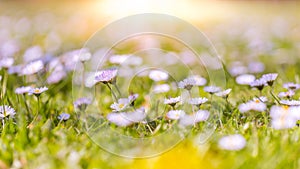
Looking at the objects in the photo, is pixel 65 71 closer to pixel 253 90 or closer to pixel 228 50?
pixel 253 90

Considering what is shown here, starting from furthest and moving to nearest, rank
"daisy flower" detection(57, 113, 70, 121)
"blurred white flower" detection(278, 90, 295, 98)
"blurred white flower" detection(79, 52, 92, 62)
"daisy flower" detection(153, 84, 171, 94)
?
"blurred white flower" detection(79, 52, 92, 62) → "daisy flower" detection(153, 84, 171, 94) → "blurred white flower" detection(278, 90, 295, 98) → "daisy flower" detection(57, 113, 70, 121)

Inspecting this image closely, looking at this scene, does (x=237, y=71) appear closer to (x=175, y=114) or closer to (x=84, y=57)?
(x=84, y=57)

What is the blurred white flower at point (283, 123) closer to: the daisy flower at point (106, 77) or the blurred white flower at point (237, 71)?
the daisy flower at point (106, 77)

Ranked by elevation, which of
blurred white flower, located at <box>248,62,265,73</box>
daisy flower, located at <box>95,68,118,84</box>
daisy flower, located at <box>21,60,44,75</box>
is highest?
daisy flower, located at <box>95,68,118,84</box>

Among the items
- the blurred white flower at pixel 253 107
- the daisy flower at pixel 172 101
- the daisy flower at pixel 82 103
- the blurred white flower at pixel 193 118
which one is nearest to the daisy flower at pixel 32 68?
the daisy flower at pixel 82 103

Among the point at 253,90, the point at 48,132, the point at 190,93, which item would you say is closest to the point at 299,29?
the point at 253,90

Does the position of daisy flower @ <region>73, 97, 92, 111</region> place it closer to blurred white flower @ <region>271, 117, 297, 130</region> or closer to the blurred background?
blurred white flower @ <region>271, 117, 297, 130</region>

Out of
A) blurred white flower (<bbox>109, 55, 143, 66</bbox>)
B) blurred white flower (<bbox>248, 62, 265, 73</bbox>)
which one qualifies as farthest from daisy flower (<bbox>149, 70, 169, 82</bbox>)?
blurred white flower (<bbox>248, 62, 265, 73</bbox>)
